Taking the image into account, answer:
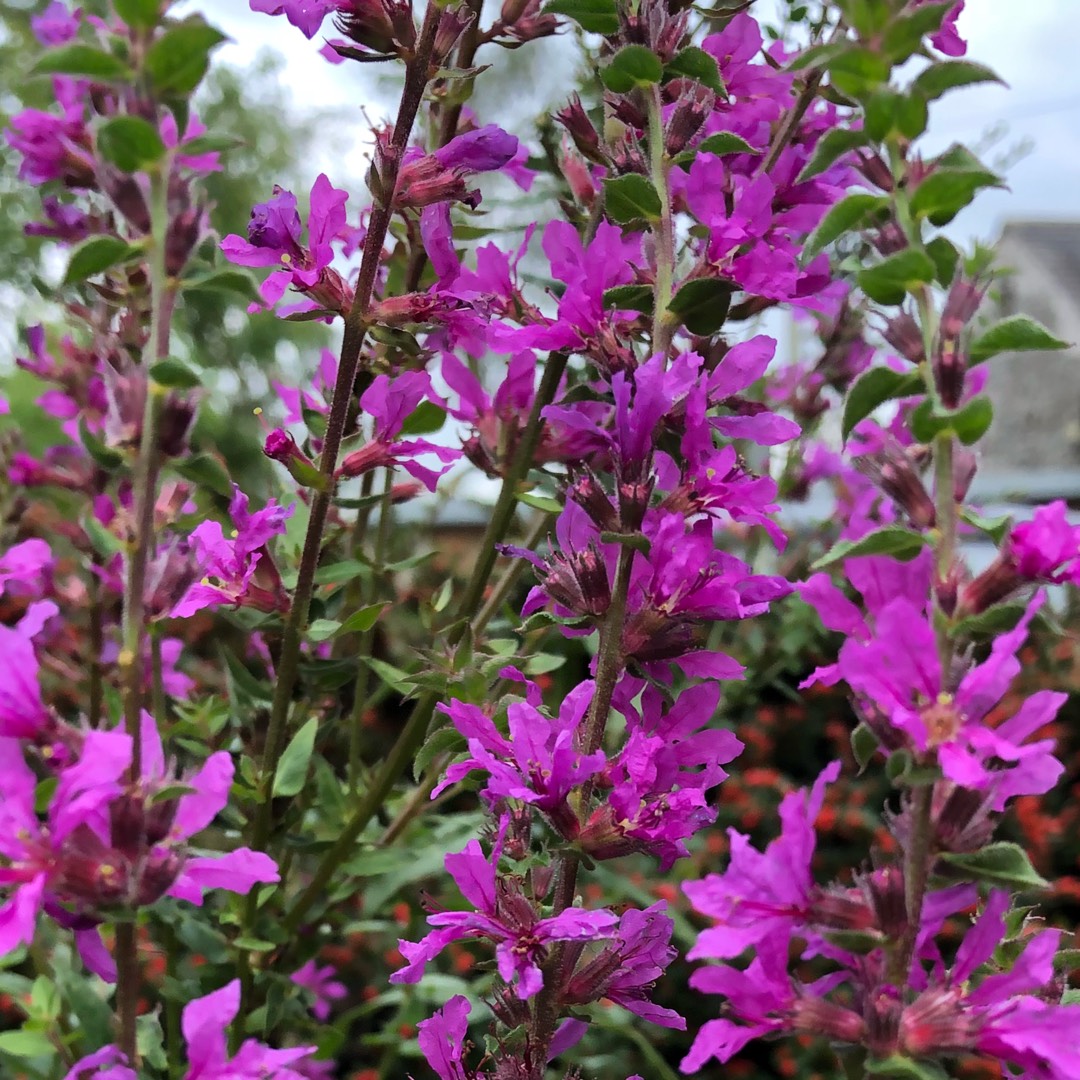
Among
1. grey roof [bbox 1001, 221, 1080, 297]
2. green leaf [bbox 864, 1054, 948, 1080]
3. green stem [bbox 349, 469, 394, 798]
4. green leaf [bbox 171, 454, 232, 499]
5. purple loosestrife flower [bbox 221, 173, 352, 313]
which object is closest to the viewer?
green leaf [bbox 864, 1054, 948, 1080]

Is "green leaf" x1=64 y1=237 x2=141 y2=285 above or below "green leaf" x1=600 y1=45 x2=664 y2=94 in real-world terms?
below

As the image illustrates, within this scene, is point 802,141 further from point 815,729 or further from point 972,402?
point 815,729

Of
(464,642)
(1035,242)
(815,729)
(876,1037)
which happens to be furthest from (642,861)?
(1035,242)

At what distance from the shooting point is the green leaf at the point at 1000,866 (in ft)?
1.31

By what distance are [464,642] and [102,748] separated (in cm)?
22

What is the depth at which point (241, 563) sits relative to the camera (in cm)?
69

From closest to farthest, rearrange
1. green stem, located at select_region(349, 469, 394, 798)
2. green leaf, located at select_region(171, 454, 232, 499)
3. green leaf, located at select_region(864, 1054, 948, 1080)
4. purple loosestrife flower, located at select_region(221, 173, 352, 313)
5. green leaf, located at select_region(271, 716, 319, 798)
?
green leaf, located at select_region(864, 1054, 948, 1080), green leaf, located at select_region(171, 454, 232, 499), purple loosestrife flower, located at select_region(221, 173, 352, 313), green leaf, located at select_region(271, 716, 319, 798), green stem, located at select_region(349, 469, 394, 798)

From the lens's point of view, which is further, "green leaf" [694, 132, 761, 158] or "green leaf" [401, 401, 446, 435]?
"green leaf" [401, 401, 446, 435]

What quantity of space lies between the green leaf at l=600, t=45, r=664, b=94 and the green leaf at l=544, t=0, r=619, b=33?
5 centimetres

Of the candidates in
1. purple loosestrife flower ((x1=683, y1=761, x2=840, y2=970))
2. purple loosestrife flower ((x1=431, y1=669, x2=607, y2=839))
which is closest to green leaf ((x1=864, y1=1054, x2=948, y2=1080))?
purple loosestrife flower ((x1=683, y1=761, x2=840, y2=970))

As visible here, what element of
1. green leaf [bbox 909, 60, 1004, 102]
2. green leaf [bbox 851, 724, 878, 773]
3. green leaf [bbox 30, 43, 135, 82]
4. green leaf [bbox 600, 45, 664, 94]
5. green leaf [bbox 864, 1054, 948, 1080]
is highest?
green leaf [bbox 909, 60, 1004, 102]

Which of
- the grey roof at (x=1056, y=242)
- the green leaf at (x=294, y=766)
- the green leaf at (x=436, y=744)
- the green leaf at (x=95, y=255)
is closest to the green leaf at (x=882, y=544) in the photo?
the green leaf at (x=436, y=744)

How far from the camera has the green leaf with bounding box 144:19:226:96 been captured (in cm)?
42

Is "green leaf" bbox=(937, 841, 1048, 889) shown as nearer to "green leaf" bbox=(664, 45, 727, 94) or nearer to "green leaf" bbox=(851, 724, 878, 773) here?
"green leaf" bbox=(851, 724, 878, 773)
